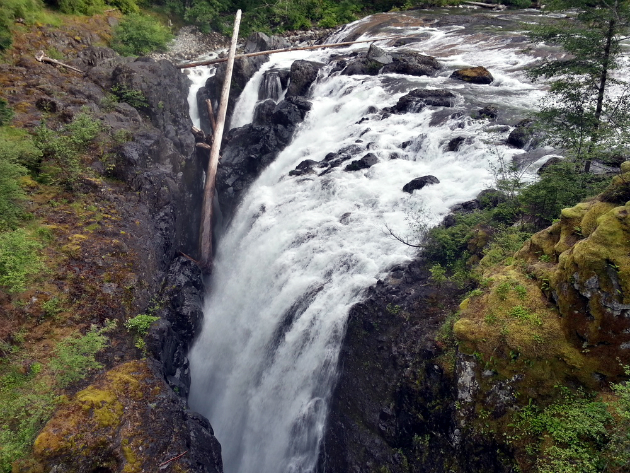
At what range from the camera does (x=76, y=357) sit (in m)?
8.26

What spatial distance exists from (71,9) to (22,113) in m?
14.0

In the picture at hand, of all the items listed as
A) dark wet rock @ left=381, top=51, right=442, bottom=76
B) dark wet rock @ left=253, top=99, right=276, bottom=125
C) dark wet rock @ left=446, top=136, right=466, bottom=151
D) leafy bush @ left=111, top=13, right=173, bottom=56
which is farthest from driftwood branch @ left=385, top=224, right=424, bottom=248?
leafy bush @ left=111, top=13, right=173, bottom=56

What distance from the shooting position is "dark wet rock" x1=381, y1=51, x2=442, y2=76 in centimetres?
2033

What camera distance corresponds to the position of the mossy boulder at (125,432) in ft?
22.9

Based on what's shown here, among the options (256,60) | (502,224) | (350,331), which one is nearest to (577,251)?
(502,224)

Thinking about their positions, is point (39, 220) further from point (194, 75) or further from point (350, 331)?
point (194, 75)

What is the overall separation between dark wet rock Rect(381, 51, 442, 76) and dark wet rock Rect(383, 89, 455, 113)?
385cm

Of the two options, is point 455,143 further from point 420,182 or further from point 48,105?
point 48,105

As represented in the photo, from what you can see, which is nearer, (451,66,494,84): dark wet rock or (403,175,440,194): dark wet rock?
(403,175,440,194): dark wet rock

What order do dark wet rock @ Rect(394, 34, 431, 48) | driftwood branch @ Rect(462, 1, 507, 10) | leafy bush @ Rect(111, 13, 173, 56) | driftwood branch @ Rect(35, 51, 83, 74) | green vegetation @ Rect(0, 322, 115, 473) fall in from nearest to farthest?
green vegetation @ Rect(0, 322, 115, 473)
driftwood branch @ Rect(35, 51, 83, 74)
leafy bush @ Rect(111, 13, 173, 56)
dark wet rock @ Rect(394, 34, 431, 48)
driftwood branch @ Rect(462, 1, 507, 10)

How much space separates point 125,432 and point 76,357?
1958 millimetres

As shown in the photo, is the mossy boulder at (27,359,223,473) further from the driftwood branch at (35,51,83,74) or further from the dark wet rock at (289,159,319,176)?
the driftwood branch at (35,51,83,74)

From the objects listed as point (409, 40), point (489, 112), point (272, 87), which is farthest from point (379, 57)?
point (489, 112)

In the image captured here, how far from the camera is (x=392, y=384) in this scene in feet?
26.4
